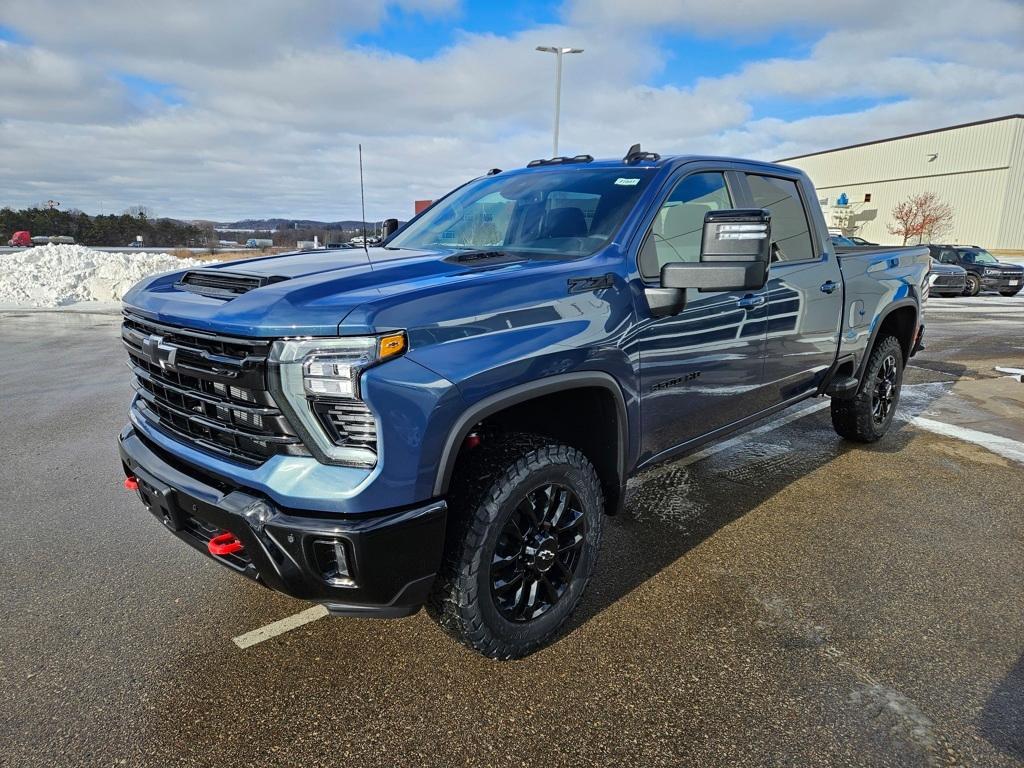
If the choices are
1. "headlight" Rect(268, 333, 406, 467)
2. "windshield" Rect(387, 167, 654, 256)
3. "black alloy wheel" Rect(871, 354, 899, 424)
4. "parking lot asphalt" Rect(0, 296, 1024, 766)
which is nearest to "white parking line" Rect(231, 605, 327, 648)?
"parking lot asphalt" Rect(0, 296, 1024, 766)

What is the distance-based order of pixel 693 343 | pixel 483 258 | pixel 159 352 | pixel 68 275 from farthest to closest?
pixel 68 275 → pixel 693 343 → pixel 483 258 → pixel 159 352

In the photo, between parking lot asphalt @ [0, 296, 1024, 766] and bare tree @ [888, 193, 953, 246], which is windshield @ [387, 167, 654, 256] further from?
bare tree @ [888, 193, 953, 246]

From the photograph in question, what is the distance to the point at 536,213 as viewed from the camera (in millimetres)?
3393

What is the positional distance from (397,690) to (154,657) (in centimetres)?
99

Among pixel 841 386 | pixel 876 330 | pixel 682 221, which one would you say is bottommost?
pixel 841 386

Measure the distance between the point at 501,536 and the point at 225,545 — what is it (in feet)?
3.12

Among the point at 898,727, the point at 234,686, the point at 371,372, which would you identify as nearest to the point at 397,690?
the point at 234,686

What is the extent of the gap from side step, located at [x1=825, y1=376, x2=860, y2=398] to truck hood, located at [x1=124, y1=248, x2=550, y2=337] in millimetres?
2775

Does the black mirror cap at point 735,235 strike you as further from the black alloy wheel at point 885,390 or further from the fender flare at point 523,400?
the black alloy wheel at point 885,390

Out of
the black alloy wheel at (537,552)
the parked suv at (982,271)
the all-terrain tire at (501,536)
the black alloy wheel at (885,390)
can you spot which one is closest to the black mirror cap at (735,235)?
the all-terrain tire at (501,536)

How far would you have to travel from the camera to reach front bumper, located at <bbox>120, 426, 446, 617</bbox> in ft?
6.74

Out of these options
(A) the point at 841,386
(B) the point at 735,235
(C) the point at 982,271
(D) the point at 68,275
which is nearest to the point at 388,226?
(B) the point at 735,235

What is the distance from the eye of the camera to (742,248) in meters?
2.63

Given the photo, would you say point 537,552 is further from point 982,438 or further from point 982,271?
point 982,271
